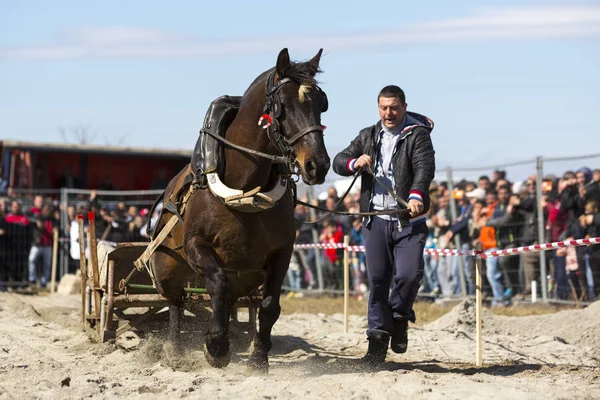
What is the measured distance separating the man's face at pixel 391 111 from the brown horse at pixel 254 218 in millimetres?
1015

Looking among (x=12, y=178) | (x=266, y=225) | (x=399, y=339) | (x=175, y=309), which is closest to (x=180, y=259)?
(x=175, y=309)

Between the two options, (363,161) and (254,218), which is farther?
(363,161)

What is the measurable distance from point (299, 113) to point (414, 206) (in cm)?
139

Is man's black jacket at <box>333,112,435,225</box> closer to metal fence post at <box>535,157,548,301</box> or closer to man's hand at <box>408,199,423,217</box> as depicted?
man's hand at <box>408,199,423,217</box>

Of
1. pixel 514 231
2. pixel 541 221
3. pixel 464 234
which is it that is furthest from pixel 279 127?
pixel 464 234

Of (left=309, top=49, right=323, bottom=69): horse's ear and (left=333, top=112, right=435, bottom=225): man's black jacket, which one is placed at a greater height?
(left=309, top=49, right=323, bottom=69): horse's ear

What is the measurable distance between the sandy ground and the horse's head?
1.50 m

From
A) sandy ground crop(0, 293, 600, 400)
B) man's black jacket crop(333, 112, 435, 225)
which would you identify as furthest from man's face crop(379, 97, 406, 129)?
sandy ground crop(0, 293, 600, 400)

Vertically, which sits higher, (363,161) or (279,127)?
(279,127)

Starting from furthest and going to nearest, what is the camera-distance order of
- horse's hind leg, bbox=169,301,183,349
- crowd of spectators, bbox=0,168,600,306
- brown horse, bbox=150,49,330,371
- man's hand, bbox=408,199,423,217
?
crowd of spectators, bbox=0,168,600,306, horse's hind leg, bbox=169,301,183,349, man's hand, bbox=408,199,423,217, brown horse, bbox=150,49,330,371

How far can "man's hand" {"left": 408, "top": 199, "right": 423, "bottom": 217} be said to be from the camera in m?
7.69

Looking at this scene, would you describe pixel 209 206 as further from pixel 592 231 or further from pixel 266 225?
pixel 592 231

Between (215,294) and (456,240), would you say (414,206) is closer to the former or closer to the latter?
(215,294)

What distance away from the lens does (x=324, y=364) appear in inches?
342
